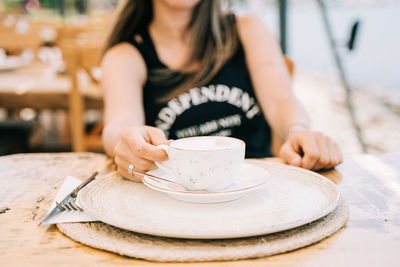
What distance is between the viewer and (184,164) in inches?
22.1

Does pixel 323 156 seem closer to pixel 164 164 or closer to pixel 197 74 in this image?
pixel 164 164

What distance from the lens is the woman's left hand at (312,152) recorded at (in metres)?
0.76

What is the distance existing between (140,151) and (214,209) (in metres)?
0.18

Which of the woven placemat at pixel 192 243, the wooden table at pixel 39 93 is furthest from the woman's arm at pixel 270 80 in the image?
the wooden table at pixel 39 93

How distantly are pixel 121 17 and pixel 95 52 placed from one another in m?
0.53

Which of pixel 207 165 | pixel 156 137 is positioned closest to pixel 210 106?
pixel 156 137

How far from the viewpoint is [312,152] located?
0.76 m

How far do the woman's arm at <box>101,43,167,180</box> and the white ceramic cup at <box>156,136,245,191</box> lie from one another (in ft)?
0.26

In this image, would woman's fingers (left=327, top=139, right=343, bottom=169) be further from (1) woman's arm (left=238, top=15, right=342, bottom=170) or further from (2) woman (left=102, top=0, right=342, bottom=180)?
(2) woman (left=102, top=0, right=342, bottom=180)

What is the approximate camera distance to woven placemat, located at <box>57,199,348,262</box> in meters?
→ 0.45

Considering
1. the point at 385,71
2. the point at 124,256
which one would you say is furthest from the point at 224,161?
the point at 385,71

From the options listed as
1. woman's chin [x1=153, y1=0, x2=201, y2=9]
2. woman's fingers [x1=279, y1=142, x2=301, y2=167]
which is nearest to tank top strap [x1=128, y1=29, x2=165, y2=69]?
woman's chin [x1=153, y1=0, x2=201, y2=9]

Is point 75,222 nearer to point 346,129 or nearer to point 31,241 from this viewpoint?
point 31,241

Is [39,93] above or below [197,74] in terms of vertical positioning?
below
